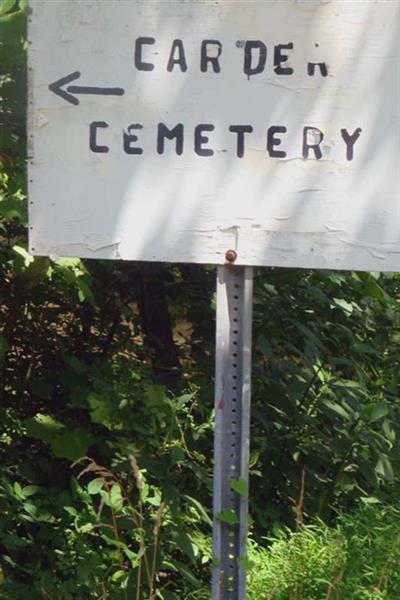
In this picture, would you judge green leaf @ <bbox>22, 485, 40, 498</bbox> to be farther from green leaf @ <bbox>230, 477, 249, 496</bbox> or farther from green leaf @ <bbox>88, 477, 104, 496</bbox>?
green leaf @ <bbox>230, 477, 249, 496</bbox>

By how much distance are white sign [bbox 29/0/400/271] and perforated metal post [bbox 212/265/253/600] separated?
96 millimetres

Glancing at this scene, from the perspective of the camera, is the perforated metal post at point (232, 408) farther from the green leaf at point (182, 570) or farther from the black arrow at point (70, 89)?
the green leaf at point (182, 570)

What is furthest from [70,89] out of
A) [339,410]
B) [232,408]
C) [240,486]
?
[339,410]

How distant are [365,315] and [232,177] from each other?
2123mm

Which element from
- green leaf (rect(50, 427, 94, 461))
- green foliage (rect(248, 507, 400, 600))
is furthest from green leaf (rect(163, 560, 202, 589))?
green leaf (rect(50, 427, 94, 461))

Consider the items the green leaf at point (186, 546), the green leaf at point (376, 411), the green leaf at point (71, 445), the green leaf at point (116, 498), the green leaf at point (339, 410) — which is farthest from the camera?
the green leaf at point (339, 410)

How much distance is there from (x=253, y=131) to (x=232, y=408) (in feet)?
2.11

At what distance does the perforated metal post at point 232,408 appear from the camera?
243 cm

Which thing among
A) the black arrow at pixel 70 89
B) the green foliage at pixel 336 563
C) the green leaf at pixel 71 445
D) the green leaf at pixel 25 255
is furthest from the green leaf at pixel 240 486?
the green leaf at pixel 71 445

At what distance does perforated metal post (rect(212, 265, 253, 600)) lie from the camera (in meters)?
2.43

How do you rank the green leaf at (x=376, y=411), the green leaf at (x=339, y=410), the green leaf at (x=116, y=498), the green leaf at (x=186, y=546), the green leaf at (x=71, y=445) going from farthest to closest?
the green leaf at (x=339, y=410)
the green leaf at (x=71, y=445)
the green leaf at (x=376, y=411)
the green leaf at (x=116, y=498)
the green leaf at (x=186, y=546)

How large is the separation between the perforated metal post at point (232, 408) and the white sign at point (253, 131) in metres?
0.10

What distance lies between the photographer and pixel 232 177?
2.37 m

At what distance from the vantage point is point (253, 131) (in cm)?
236
